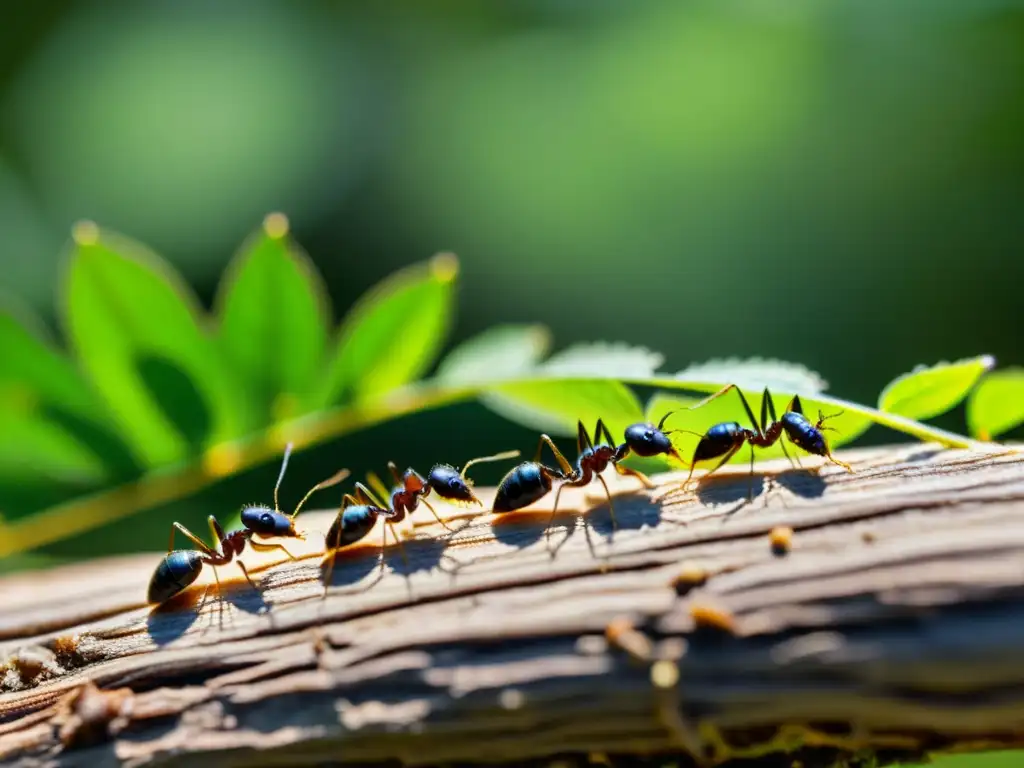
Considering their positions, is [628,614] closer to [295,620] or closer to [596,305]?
[295,620]

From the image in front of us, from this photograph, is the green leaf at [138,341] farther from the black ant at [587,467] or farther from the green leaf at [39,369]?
the black ant at [587,467]

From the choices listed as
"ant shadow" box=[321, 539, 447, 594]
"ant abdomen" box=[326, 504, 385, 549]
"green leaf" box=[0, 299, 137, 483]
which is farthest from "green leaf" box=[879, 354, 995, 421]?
"green leaf" box=[0, 299, 137, 483]

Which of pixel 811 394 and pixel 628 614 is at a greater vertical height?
pixel 811 394

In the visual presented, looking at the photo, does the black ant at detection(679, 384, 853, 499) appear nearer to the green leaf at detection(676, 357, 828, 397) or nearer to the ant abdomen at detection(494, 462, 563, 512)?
the green leaf at detection(676, 357, 828, 397)

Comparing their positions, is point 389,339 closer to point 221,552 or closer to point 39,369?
point 221,552

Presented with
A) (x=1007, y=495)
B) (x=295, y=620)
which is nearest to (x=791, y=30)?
(x=1007, y=495)

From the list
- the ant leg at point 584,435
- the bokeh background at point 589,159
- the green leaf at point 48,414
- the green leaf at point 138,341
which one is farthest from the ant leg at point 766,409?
the bokeh background at point 589,159
